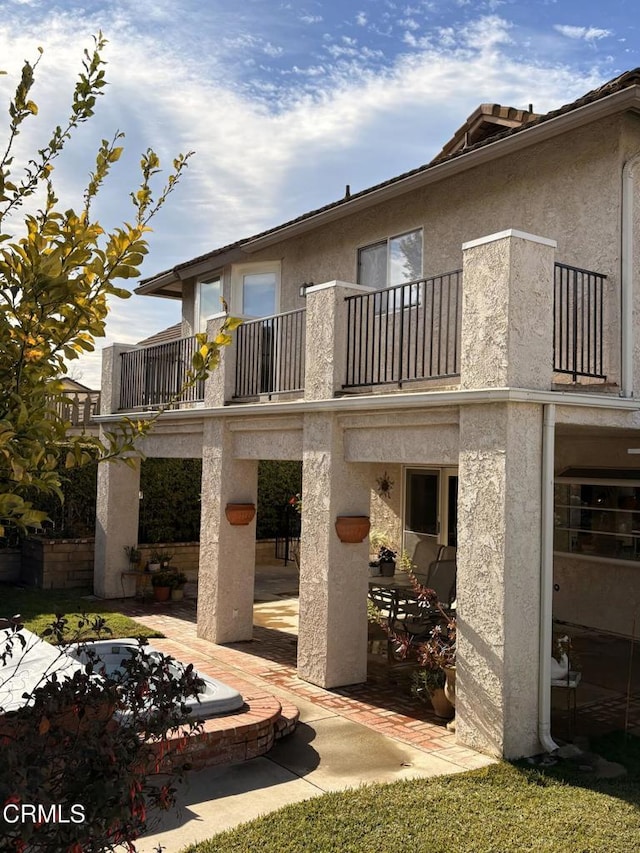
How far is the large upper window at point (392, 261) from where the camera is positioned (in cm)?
1195

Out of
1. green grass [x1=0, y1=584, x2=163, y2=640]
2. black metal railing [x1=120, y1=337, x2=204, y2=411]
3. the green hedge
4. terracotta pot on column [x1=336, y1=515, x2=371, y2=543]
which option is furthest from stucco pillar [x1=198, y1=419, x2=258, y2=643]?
the green hedge

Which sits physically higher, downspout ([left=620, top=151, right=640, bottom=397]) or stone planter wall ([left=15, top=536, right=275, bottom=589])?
downspout ([left=620, top=151, right=640, bottom=397])

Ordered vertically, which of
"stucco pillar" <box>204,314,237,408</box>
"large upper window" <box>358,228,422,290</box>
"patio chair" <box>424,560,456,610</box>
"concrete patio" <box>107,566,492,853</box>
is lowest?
"concrete patio" <box>107,566,492,853</box>

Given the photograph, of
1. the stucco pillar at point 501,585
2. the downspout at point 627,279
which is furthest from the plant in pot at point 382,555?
the downspout at point 627,279

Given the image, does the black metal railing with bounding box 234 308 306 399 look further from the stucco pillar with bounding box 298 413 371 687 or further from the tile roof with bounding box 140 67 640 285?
the tile roof with bounding box 140 67 640 285

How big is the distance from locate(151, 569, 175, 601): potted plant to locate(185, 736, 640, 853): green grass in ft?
33.6

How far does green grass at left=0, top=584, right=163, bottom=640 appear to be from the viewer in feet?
42.3

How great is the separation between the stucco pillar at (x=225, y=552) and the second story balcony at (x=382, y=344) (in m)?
1.03

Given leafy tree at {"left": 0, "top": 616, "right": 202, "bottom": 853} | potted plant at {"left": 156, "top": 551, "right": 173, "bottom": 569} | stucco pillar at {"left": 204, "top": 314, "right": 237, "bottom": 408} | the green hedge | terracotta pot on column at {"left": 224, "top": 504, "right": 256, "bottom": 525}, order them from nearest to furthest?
leafy tree at {"left": 0, "top": 616, "right": 202, "bottom": 853}, terracotta pot on column at {"left": 224, "top": 504, "right": 256, "bottom": 525}, stucco pillar at {"left": 204, "top": 314, "right": 237, "bottom": 408}, potted plant at {"left": 156, "top": 551, "right": 173, "bottom": 569}, the green hedge

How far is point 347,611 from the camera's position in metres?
10.2

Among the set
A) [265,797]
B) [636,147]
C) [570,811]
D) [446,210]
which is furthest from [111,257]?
[446,210]

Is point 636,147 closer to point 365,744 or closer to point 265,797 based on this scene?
point 365,744

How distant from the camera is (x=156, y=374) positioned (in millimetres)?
15492

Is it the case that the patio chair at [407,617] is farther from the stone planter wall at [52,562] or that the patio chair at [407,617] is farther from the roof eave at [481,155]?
the stone planter wall at [52,562]
